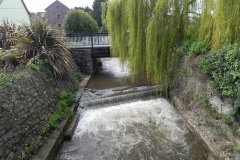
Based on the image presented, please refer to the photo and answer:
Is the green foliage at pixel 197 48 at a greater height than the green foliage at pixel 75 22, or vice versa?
the green foliage at pixel 75 22

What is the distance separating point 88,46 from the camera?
9.73 m

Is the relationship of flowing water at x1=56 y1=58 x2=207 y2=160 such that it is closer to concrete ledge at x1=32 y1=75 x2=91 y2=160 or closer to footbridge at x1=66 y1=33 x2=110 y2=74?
concrete ledge at x1=32 y1=75 x2=91 y2=160

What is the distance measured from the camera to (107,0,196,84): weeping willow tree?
4660mm

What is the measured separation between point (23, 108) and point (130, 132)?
285cm

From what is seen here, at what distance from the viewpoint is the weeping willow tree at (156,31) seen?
4.66m

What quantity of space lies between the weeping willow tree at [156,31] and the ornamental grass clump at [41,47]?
2.57 metres

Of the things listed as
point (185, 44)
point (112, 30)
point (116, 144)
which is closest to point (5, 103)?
point (116, 144)

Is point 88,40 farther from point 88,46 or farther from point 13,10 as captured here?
point 13,10

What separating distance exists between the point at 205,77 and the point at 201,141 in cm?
167

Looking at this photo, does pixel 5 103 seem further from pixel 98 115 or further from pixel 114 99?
pixel 114 99

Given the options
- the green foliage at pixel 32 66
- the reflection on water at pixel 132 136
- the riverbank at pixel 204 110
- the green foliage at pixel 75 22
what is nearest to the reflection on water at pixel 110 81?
the reflection on water at pixel 132 136

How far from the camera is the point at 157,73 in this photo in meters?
5.25

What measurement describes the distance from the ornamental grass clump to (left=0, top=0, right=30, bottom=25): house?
A: 7.77 metres

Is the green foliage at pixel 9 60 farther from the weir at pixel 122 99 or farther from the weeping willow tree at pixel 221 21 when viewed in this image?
A: the weeping willow tree at pixel 221 21
